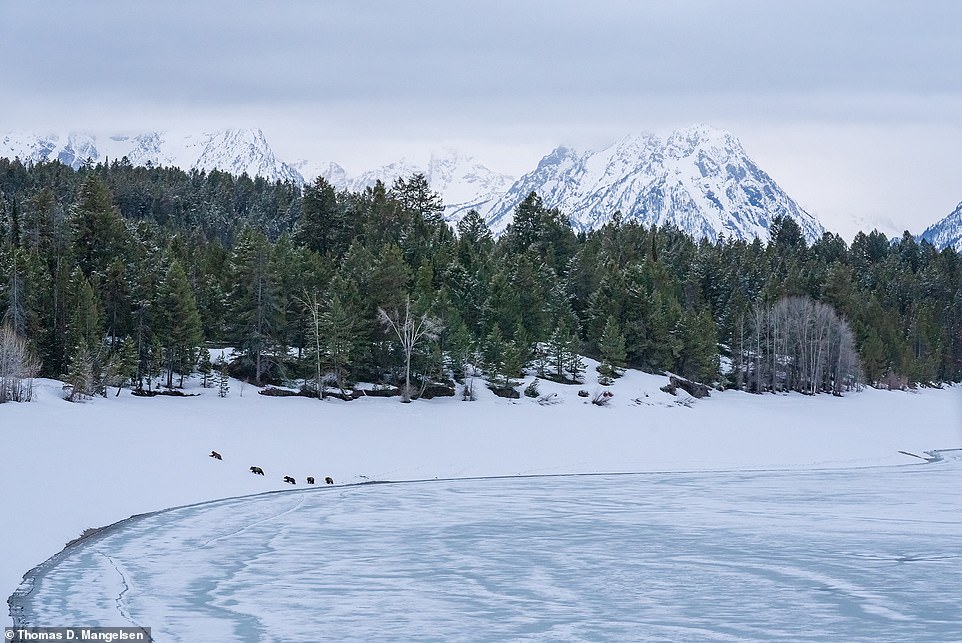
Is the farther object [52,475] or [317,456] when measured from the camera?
[317,456]

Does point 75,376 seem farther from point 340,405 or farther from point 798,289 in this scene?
point 798,289

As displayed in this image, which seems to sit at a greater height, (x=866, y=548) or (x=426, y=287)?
(x=426, y=287)

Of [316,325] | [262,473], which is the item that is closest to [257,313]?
[316,325]

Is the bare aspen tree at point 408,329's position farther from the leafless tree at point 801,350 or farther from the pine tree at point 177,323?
the leafless tree at point 801,350

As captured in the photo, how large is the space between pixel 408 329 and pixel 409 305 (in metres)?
1.72

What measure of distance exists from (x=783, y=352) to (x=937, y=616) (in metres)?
93.2

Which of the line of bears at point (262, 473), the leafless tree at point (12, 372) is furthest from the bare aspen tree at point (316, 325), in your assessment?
the line of bears at point (262, 473)

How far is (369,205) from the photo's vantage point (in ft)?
334

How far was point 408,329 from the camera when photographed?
222 ft

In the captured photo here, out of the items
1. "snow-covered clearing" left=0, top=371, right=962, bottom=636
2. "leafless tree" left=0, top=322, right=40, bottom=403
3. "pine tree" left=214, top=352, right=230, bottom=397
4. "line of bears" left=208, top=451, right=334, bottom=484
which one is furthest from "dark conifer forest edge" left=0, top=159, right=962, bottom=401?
"line of bears" left=208, top=451, right=334, bottom=484

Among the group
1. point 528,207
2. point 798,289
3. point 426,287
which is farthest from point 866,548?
point 798,289

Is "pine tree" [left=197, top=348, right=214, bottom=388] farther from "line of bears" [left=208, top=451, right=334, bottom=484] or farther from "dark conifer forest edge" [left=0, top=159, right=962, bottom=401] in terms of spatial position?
"line of bears" [left=208, top=451, right=334, bottom=484]

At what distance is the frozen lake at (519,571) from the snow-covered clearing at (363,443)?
172cm

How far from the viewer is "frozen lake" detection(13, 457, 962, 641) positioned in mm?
15117
